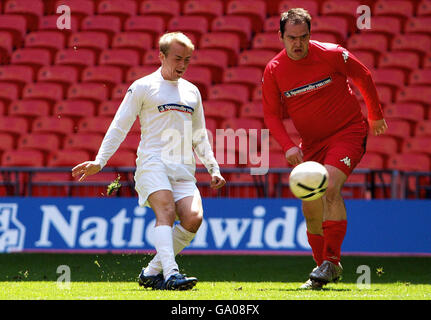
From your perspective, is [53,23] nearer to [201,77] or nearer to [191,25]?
[191,25]

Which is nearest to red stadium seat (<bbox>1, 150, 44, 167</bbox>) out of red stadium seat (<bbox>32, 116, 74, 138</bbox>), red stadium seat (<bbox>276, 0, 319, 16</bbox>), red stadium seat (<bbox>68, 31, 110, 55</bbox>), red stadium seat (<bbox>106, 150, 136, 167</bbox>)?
red stadium seat (<bbox>32, 116, 74, 138</bbox>)

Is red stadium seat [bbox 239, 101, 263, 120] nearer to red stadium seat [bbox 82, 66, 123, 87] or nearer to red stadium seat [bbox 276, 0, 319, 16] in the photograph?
red stadium seat [bbox 82, 66, 123, 87]

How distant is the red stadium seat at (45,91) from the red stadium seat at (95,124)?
4.43ft

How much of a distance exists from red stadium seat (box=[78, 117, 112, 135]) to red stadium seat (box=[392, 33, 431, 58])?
5.35 m

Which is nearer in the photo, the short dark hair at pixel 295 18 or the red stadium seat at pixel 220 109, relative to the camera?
the short dark hair at pixel 295 18

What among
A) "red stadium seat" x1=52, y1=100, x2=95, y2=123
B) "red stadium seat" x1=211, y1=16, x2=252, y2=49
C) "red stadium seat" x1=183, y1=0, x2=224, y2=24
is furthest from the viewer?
"red stadium seat" x1=183, y1=0, x2=224, y2=24

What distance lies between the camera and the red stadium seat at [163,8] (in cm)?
1644

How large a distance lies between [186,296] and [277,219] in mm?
4881

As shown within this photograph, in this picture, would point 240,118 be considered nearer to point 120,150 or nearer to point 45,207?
point 120,150

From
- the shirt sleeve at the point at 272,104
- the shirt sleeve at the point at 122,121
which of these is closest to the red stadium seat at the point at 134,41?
the shirt sleeve at the point at 272,104

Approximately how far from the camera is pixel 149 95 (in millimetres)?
6129

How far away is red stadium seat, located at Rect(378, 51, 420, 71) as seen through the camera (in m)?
14.3

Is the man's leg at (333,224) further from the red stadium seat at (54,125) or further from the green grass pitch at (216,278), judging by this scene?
the red stadium seat at (54,125)

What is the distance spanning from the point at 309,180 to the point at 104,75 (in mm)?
9509
